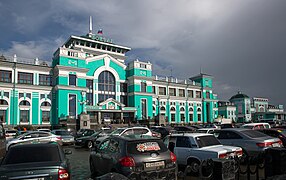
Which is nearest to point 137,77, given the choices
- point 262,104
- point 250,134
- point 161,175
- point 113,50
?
point 113,50

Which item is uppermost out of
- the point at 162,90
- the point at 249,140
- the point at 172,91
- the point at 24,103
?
the point at 162,90

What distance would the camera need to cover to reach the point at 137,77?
159 feet

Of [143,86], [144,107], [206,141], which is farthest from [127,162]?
[143,86]

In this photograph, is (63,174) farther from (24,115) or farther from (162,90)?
(162,90)

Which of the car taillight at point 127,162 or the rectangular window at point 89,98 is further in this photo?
the rectangular window at point 89,98

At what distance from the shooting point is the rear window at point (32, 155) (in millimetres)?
6262

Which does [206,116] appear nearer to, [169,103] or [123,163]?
[169,103]

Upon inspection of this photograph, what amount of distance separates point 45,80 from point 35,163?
38.2 metres

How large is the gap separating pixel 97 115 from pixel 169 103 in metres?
20.4

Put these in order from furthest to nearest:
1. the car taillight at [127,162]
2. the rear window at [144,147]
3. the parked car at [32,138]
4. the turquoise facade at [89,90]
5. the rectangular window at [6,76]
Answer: the turquoise facade at [89,90] < the rectangular window at [6,76] < the parked car at [32,138] < the rear window at [144,147] < the car taillight at [127,162]

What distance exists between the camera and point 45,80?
135ft

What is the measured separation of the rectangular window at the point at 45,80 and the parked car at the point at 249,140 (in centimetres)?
3607

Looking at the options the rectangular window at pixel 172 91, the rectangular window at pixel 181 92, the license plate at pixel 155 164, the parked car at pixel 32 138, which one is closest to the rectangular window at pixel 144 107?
the rectangular window at pixel 172 91

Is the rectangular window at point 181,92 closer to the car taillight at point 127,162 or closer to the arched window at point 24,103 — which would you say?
the arched window at point 24,103
